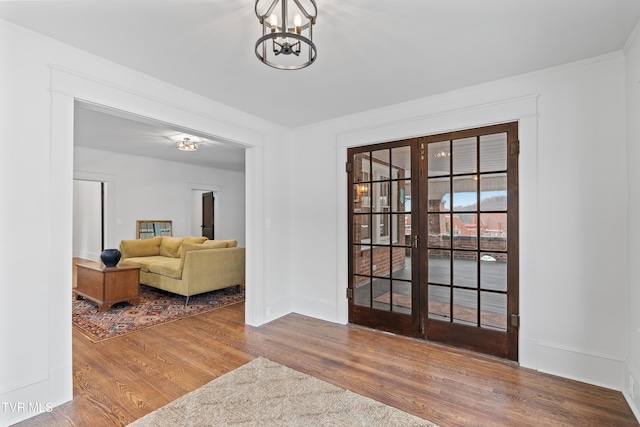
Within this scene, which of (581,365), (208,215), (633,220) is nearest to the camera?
(633,220)

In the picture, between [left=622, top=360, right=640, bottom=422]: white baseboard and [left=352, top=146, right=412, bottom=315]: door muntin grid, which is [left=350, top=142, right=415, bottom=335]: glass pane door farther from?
[left=622, top=360, right=640, bottom=422]: white baseboard

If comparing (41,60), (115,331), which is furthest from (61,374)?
(41,60)

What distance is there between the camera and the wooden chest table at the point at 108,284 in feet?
13.3

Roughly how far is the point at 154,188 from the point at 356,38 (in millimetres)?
6209

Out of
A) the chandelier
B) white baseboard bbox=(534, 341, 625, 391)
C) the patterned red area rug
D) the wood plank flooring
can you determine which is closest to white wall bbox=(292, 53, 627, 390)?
white baseboard bbox=(534, 341, 625, 391)

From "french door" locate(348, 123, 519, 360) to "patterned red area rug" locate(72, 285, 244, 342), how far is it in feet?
7.05

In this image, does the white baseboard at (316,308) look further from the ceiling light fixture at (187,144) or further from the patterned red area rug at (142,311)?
the ceiling light fixture at (187,144)

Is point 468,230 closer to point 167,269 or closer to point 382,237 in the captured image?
point 382,237

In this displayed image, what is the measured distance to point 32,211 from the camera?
1999mm

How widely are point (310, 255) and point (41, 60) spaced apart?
3.03 meters

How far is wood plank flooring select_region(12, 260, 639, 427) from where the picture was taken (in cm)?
200

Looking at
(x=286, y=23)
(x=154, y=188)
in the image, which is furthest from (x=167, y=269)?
(x=286, y=23)

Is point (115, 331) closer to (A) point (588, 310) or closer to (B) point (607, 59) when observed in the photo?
(A) point (588, 310)

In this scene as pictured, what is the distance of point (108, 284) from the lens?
4074 millimetres
